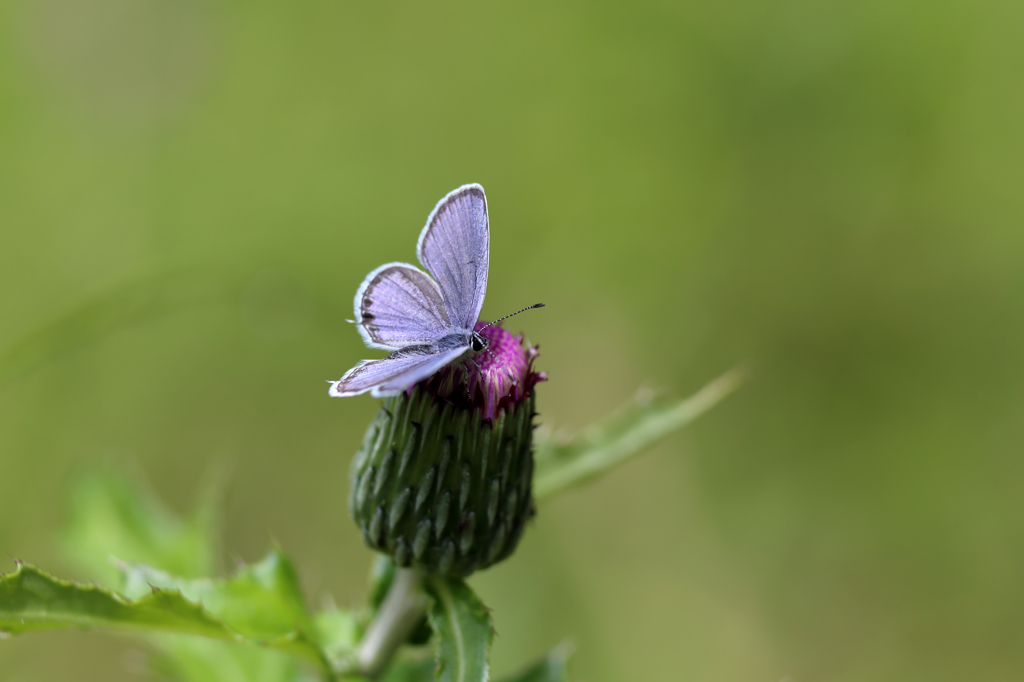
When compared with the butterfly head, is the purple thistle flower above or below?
below

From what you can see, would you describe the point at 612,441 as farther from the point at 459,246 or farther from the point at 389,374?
the point at 389,374

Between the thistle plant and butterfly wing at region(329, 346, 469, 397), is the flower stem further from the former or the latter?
butterfly wing at region(329, 346, 469, 397)

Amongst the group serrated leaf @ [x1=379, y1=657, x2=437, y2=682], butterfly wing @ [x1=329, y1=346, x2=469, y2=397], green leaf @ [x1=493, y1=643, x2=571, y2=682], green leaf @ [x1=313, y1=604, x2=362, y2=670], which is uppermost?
butterfly wing @ [x1=329, y1=346, x2=469, y2=397]

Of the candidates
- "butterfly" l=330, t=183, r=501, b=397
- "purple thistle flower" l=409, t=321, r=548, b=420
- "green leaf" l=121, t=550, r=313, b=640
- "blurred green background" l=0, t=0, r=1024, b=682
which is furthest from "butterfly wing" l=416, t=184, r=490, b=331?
"blurred green background" l=0, t=0, r=1024, b=682

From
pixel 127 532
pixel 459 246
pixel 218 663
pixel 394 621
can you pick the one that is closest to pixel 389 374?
pixel 459 246

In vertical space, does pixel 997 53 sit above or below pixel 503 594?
above

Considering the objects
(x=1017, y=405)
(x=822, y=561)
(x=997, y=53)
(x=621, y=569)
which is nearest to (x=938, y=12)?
(x=997, y=53)

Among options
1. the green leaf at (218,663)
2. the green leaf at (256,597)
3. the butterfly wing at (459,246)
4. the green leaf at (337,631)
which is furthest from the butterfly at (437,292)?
the green leaf at (218,663)

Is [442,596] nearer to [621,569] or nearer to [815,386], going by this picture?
[621,569]
